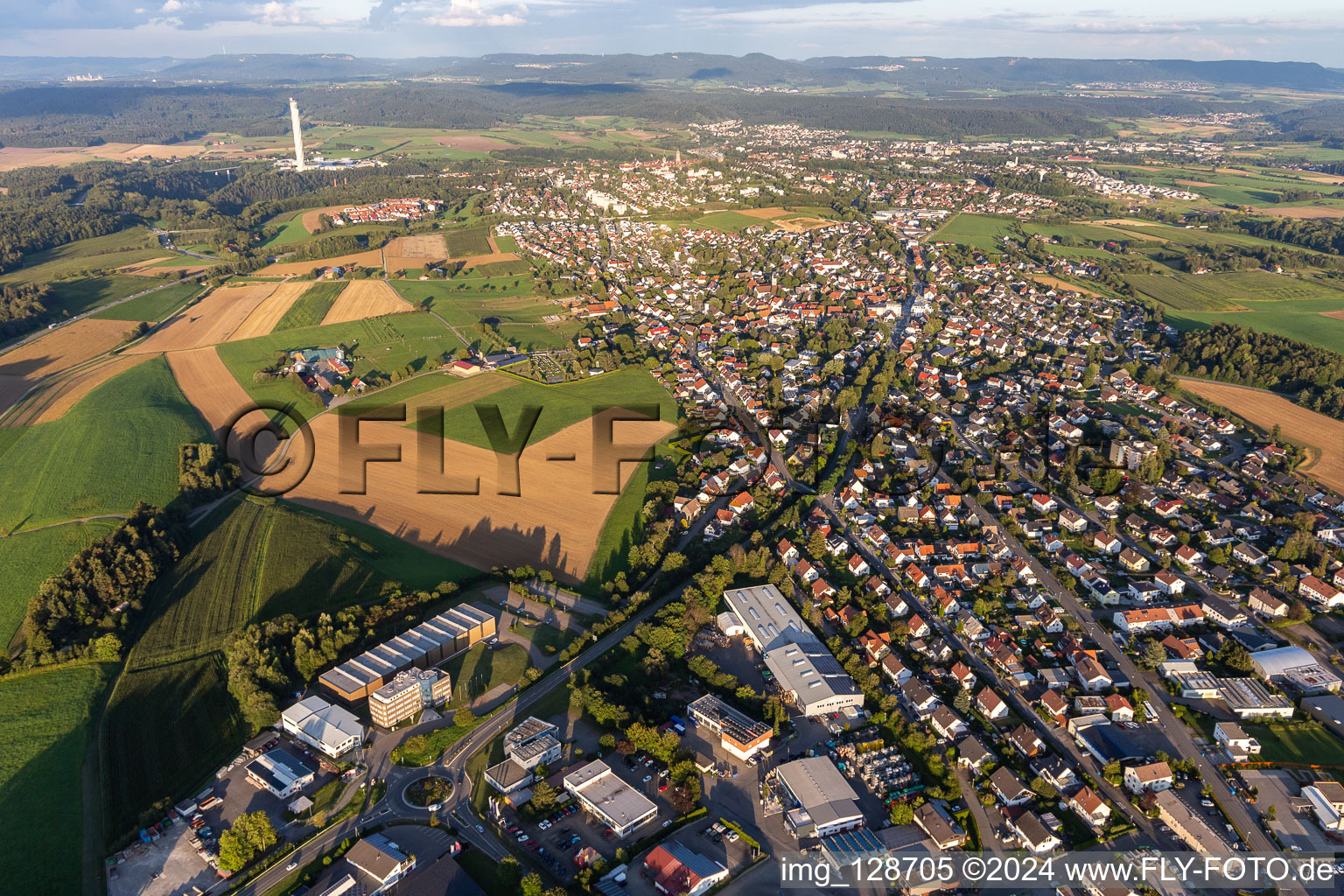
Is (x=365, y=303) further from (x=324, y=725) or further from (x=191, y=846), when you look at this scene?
(x=191, y=846)

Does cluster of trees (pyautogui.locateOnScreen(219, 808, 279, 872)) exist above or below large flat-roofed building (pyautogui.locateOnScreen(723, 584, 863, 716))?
below

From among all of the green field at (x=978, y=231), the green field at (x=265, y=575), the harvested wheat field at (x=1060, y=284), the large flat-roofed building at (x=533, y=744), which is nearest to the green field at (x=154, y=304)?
the green field at (x=265, y=575)

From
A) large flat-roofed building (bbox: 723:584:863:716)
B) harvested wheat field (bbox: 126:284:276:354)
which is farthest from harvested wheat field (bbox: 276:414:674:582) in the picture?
harvested wheat field (bbox: 126:284:276:354)

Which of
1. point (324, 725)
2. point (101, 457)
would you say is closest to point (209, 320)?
point (101, 457)

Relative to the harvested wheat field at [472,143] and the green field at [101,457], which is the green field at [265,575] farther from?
the harvested wheat field at [472,143]

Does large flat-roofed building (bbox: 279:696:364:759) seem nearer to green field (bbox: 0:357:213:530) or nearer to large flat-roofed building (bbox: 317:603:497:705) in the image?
large flat-roofed building (bbox: 317:603:497:705)

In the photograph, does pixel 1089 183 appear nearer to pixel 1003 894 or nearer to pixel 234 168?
pixel 1003 894
